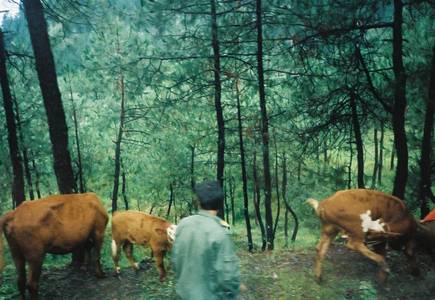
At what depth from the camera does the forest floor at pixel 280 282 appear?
6.16 metres

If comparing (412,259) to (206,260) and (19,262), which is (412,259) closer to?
(206,260)

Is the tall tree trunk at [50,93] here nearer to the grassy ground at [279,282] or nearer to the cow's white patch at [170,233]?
the grassy ground at [279,282]

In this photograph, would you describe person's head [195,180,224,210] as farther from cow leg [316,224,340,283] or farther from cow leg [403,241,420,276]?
cow leg [403,241,420,276]

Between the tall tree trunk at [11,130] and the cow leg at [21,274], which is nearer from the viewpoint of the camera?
the cow leg at [21,274]

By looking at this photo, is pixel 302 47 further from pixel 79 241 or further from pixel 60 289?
pixel 60 289

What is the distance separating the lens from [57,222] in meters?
6.06

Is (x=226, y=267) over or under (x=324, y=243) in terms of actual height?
over

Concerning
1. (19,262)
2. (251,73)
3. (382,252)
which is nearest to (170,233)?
(19,262)

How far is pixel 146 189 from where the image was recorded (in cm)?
2308

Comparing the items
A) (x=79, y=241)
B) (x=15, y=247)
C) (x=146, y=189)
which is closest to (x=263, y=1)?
→ (x=79, y=241)

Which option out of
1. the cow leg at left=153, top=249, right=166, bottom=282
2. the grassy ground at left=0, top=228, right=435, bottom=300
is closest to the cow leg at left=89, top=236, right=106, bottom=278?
the grassy ground at left=0, top=228, right=435, bottom=300

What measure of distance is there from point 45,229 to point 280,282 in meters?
4.13

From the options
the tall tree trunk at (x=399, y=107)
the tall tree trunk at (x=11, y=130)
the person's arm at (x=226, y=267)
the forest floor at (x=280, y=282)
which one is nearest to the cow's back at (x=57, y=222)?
the forest floor at (x=280, y=282)

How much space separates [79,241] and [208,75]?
276 inches
